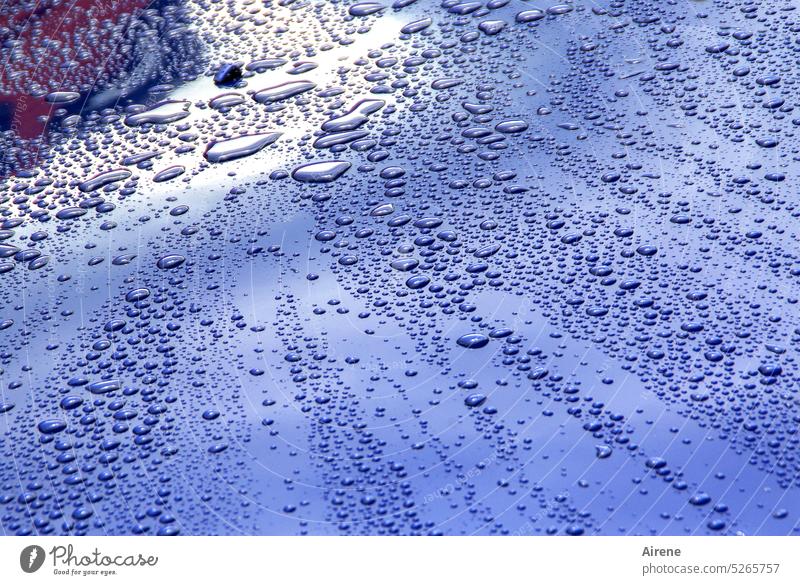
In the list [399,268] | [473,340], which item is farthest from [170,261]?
[473,340]

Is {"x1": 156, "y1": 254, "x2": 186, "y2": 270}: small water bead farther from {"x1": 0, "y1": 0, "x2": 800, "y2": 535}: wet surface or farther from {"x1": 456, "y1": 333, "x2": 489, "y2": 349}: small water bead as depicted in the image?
{"x1": 456, "y1": 333, "x2": 489, "y2": 349}: small water bead

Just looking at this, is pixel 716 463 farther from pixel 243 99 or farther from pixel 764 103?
pixel 243 99
